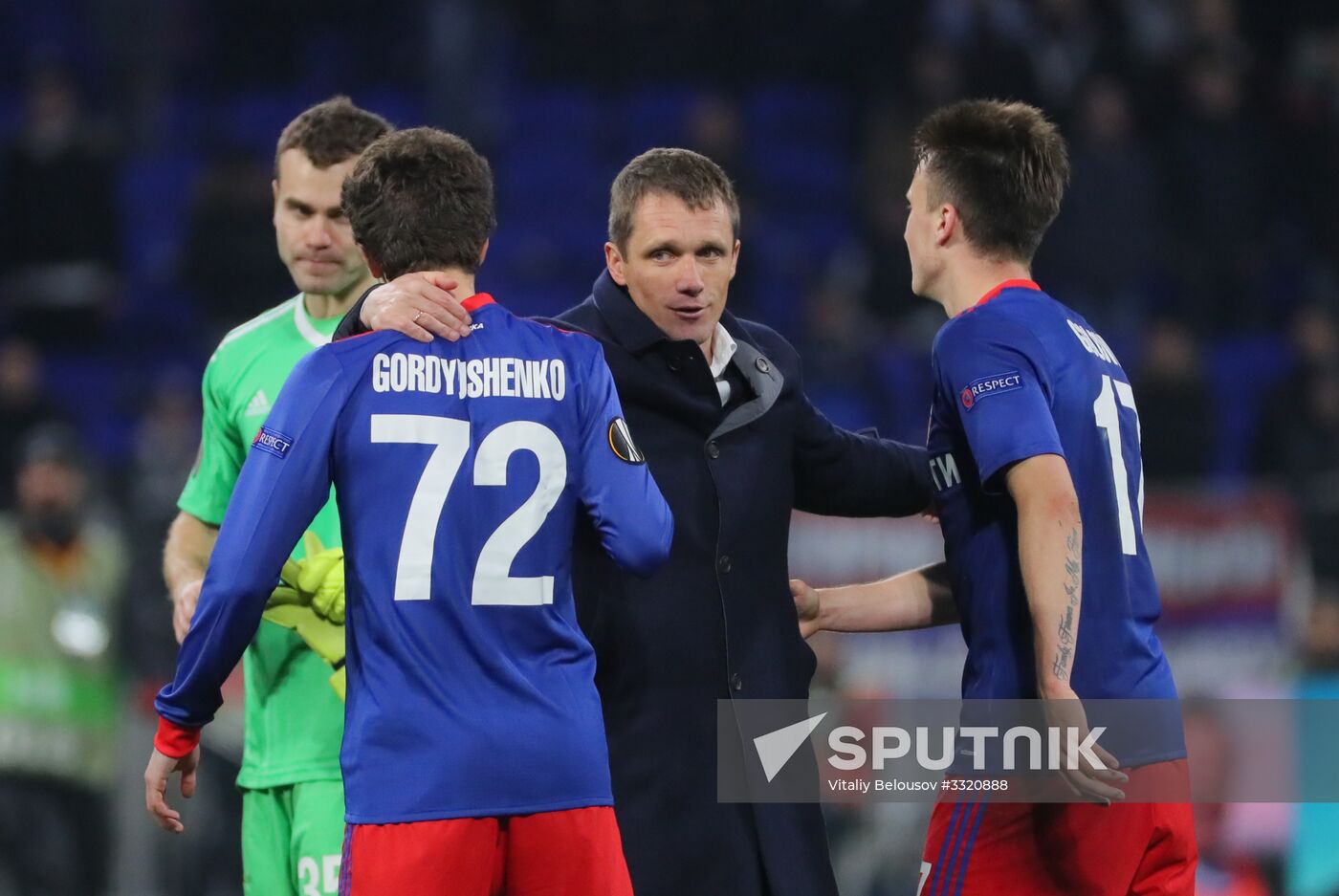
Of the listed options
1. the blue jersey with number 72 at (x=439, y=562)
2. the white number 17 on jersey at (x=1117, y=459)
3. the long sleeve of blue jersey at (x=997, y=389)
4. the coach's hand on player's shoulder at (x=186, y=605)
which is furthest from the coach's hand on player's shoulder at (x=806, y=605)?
the coach's hand on player's shoulder at (x=186, y=605)

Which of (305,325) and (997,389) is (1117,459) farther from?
(305,325)

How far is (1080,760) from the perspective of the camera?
3.69m

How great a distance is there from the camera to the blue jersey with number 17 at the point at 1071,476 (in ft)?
12.9

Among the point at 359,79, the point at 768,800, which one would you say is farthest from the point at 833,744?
the point at 359,79

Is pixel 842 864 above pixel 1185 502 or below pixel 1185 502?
below

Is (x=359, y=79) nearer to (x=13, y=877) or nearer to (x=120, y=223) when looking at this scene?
(x=120, y=223)

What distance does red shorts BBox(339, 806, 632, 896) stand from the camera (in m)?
3.45

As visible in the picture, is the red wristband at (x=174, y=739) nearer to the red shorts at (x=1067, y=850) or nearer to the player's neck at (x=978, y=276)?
the red shorts at (x=1067, y=850)

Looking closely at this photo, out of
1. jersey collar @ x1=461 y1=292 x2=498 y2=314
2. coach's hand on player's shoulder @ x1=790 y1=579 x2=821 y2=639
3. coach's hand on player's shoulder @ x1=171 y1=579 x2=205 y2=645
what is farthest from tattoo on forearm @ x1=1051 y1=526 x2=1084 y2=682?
coach's hand on player's shoulder @ x1=171 y1=579 x2=205 y2=645

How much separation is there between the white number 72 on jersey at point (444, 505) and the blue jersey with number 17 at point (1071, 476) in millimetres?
984

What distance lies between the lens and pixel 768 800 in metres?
4.24

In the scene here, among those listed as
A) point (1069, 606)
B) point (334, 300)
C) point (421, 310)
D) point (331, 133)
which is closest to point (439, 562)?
point (421, 310)

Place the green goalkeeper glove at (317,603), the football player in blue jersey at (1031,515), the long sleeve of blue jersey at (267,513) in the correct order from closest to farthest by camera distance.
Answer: the long sleeve of blue jersey at (267,513) < the football player in blue jersey at (1031,515) < the green goalkeeper glove at (317,603)

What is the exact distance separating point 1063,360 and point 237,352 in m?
2.26
